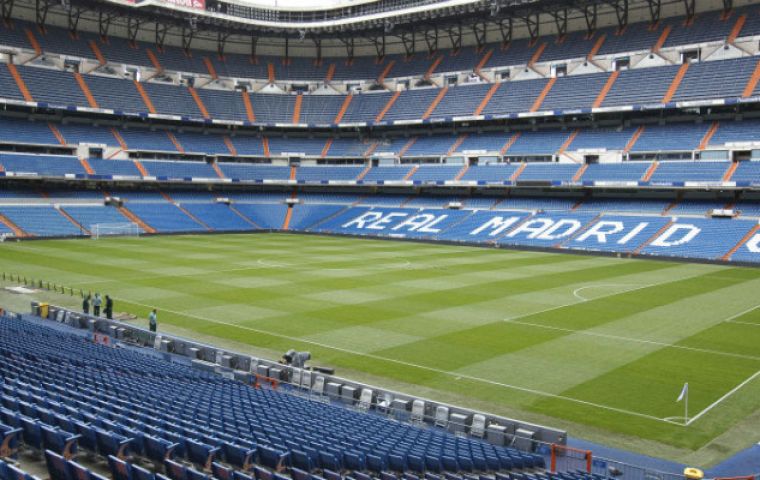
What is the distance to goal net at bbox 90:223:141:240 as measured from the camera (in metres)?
66.4

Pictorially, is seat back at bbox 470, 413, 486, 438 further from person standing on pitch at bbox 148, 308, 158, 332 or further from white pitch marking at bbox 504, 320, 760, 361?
person standing on pitch at bbox 148, 308, 158, 332

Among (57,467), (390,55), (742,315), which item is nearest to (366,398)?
(57,467)

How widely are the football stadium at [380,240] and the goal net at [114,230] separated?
29 centimetres

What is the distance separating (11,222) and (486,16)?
2210 inches

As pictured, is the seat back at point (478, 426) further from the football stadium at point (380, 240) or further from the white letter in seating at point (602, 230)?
the white letter in seating at point (602, 230)

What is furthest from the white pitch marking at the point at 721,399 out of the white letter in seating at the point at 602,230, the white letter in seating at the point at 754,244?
the white letter in seating at the point at 602,230

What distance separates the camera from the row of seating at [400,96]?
64938mm

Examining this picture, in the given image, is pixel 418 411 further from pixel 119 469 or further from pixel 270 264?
pixel 270 264

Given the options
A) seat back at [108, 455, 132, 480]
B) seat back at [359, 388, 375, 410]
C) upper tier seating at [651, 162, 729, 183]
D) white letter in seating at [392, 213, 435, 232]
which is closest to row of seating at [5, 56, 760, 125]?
upper tier seating at [651, 162, 729, 183]

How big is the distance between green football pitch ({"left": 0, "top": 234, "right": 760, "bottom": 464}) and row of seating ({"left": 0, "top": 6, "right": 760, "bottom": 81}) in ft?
105

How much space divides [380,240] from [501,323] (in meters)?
41.6

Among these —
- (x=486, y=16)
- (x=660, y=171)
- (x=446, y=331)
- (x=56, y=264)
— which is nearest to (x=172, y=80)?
(x=486, y=16)

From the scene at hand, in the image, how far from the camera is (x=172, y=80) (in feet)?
286

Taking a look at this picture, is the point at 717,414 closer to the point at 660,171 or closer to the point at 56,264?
the point at 56,264
